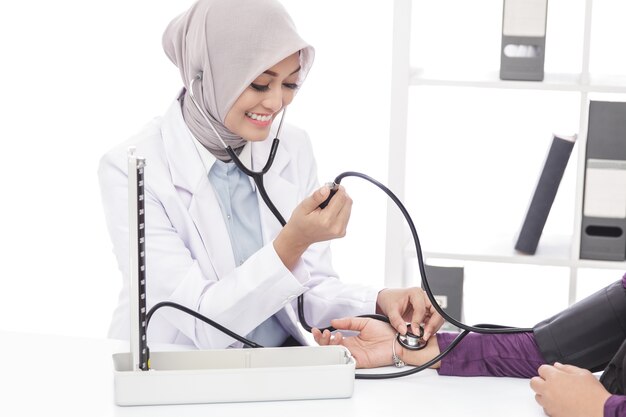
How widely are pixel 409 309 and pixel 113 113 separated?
68.9 inches

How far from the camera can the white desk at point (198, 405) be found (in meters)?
1.30

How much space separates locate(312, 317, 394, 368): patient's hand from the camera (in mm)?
1482

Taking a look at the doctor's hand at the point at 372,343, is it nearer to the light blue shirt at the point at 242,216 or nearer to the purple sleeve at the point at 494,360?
the purple sleeve at the point at 494,360

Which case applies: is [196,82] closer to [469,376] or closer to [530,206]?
[469,376]

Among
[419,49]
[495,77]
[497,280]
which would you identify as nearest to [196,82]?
[495,77]

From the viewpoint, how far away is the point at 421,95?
116 inches

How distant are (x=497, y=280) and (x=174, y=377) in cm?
192

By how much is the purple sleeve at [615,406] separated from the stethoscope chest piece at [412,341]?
1.07ft

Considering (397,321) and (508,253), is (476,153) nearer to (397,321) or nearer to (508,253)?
(508,253)

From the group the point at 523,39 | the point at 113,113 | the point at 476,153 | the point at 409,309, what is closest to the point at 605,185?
the point at 523,39

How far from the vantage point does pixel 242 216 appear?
1888 mm

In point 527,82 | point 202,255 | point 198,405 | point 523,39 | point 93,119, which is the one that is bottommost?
point 198,405

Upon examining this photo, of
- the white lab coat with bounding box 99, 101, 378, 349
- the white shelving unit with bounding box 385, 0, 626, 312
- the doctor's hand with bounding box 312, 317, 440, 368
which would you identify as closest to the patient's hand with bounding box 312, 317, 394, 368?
the doctor's hand with bounding box 312, 317, 440, 368

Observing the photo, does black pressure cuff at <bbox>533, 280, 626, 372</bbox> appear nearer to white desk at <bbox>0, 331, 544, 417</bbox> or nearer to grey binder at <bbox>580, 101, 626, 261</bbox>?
white desk at <bbox>0, 331, 544, 417</bbox>
